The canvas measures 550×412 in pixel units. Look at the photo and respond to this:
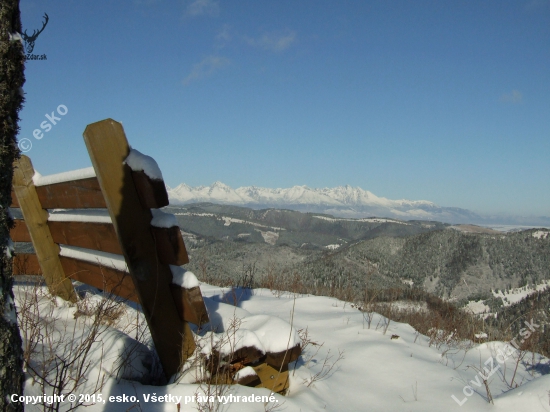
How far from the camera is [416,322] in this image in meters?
6.50

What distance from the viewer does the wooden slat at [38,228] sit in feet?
10.9

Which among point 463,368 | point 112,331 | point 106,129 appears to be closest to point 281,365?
point 112,331

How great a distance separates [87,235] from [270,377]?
1671 millimetres

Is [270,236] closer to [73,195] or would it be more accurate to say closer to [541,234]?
[541,234]

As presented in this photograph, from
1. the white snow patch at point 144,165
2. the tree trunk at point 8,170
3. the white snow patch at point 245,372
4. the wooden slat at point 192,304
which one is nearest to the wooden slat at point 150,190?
the white snow patch at point 144,165

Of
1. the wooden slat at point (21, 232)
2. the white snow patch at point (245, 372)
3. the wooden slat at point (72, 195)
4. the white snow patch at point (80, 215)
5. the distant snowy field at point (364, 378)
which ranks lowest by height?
the distant snowy field at point (364, 378)

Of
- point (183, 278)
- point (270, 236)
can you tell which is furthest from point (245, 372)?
point (270, 236)

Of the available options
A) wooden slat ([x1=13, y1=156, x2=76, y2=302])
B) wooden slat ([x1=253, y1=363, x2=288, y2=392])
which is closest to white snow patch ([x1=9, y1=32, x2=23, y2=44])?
wooden slat ([x1=253, y1=363, x2=288, y2=392])

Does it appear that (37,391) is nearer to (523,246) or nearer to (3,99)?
(3,99)

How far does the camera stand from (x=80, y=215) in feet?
9.36

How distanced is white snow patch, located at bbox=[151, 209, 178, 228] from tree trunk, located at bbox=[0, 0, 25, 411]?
1.07 metres

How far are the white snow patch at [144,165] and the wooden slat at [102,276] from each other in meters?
0.73

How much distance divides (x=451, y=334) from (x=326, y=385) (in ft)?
10.3

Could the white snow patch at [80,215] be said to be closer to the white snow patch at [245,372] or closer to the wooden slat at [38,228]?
the wooden slat at [38,228]
